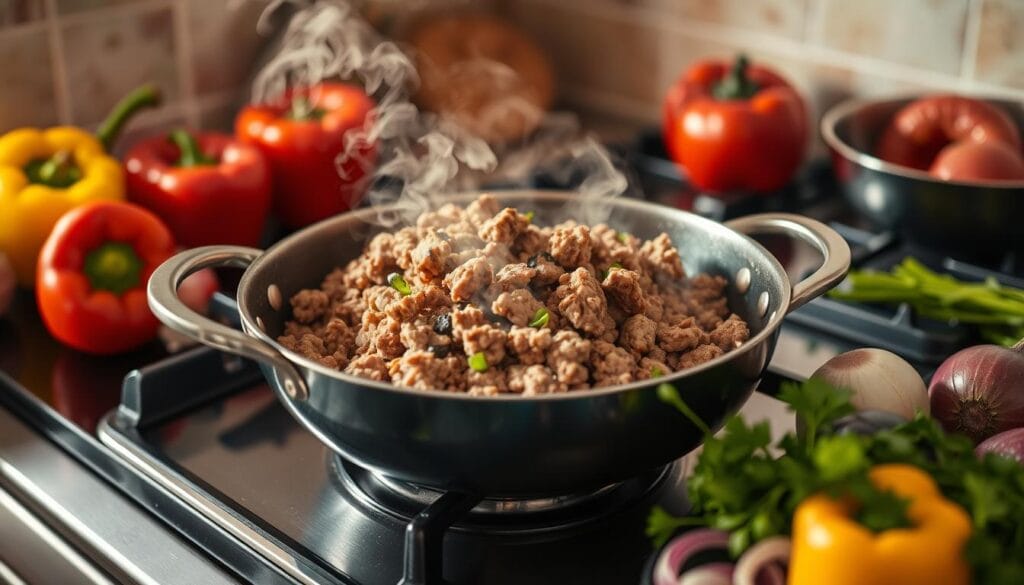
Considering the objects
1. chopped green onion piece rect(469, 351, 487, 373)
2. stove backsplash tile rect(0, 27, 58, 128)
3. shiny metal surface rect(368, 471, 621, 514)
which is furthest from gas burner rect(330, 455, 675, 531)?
stove backsplash tile rect(0, 27, 58, 128)

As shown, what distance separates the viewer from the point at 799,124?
1474 mm

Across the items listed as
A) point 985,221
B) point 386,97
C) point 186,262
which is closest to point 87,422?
point 186,262

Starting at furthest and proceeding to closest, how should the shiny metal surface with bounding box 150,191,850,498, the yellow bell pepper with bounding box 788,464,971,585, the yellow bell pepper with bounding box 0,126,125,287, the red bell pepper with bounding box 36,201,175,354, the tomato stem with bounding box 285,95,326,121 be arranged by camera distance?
the tomato stem with bounding box 285,95,326,121, the yellow bell pepper with bounding box 0,126,125,287, the red bell pepper with bounding box 36,201,175,354, the shiny metal surface with bounding box 150,191,850,498, the yellow bell pepper with bounding box 788,464,971,585

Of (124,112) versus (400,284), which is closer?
(400,284)

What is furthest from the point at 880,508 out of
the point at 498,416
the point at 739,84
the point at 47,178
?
the point at 47,178

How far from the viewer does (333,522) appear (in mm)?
906

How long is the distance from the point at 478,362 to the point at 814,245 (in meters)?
0.34

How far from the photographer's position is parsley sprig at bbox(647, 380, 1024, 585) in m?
0.66

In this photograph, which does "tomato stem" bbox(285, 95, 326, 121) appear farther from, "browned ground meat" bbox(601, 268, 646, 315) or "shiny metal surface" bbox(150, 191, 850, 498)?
"browned ground meat" bbox(601, 268, 646, 315)

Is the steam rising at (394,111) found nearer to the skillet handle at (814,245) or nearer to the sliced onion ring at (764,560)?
the skillet handle at (814,245)

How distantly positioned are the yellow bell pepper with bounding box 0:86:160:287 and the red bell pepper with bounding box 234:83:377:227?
6.0 inches

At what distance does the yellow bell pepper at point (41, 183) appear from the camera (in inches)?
50.3

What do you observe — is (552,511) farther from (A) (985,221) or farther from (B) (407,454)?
(A) (985,221)

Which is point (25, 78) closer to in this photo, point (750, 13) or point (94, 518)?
point (94, 518)
